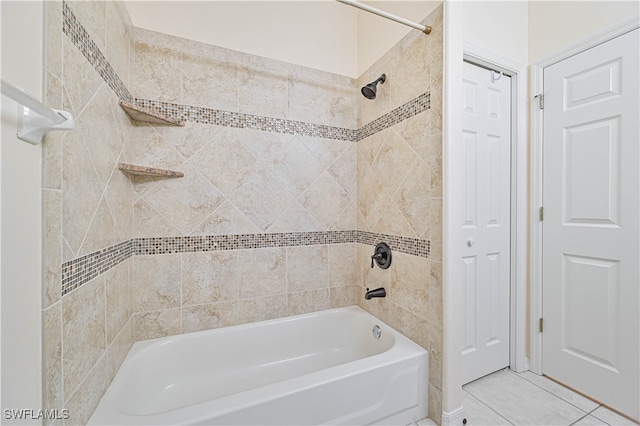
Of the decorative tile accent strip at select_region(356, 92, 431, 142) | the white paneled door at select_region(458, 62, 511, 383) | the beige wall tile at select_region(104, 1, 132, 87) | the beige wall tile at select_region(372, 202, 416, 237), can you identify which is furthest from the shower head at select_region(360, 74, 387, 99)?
the beige wall tile at select_region(104, 1, 132, 87)

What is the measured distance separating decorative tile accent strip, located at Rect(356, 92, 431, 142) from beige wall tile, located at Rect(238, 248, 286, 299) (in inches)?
41.7

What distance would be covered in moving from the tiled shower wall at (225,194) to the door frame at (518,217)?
852 mm

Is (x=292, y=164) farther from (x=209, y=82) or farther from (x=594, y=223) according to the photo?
(x=594, y=223)

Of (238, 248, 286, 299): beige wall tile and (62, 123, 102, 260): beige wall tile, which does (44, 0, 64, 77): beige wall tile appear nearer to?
(62, 123, 102, 260): beige wall tile

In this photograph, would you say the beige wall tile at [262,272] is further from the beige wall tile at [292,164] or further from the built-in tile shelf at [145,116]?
the built-in tile shelf at [145,116]

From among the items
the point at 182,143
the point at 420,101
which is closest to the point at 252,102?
the point at 182,143

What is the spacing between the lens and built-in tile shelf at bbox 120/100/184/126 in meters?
1.33

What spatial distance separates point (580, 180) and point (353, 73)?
166cm

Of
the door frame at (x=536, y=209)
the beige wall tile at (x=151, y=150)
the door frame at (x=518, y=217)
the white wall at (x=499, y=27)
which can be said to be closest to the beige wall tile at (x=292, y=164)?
the beige wall tile at (x=151, y=150)

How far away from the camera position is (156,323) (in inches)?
62.1

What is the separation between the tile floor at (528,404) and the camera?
Result: 1.42 m

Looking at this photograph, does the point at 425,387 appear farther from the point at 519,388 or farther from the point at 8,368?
the point at 8,368

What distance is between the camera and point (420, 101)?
1506mm

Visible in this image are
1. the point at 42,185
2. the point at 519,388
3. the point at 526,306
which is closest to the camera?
the point at 42,185
